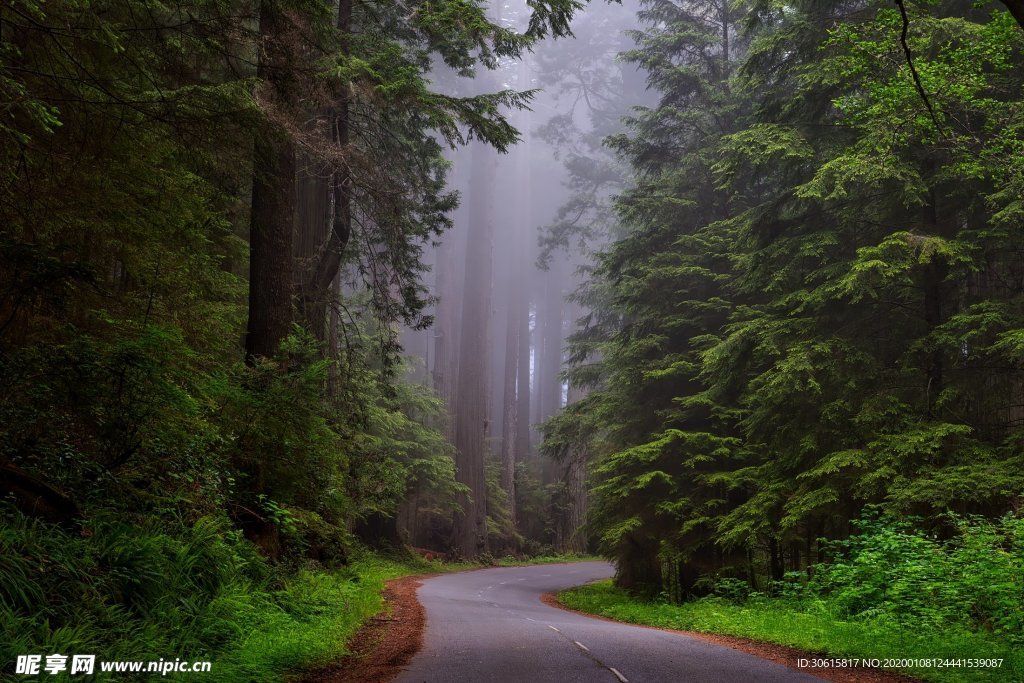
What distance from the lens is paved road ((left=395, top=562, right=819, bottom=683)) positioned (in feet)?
22.2

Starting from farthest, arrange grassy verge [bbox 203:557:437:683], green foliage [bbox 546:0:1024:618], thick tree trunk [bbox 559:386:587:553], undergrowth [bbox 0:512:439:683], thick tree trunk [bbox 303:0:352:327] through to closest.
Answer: thick tree trunk [bbox 559:386:587:553] < thick tree trunk [bbox 303:0:352:327] < green foliage [bbox 546:0:1024:618] < grassy verge [bbox 203:557:437:683] < undergrowth [bbox 0:512:439:683]

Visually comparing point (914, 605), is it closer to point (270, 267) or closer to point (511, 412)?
point (270, 267)

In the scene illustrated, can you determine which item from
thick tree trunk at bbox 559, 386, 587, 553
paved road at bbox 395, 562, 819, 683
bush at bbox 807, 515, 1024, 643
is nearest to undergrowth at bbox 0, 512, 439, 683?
paved road at bbox 395, 562, 819, 683

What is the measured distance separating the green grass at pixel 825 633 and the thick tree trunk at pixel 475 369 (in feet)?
52.6

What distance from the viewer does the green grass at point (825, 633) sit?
23.4ft

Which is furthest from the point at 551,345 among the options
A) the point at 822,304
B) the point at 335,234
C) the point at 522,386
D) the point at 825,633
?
the point at 825,633

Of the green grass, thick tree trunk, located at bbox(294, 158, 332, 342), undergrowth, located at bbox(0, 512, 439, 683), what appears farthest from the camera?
thick tree trunk, located at bbox(294, 158, 332, 342)

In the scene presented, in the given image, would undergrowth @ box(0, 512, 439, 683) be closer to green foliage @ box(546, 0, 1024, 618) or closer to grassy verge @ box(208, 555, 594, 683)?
grassy verge @ box(208, 555, 594, 683)

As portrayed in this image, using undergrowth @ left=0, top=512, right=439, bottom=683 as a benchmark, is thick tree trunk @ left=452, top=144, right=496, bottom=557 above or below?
above

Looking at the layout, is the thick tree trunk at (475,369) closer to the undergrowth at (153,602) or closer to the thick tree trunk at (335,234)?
the thick tree trunk at (335,234)

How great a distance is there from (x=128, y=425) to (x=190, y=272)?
2.43 metres

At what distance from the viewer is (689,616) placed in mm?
13484

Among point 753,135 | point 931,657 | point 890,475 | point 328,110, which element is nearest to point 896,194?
point 753,135

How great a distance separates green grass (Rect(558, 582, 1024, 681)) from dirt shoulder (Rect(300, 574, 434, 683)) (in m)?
5.04
